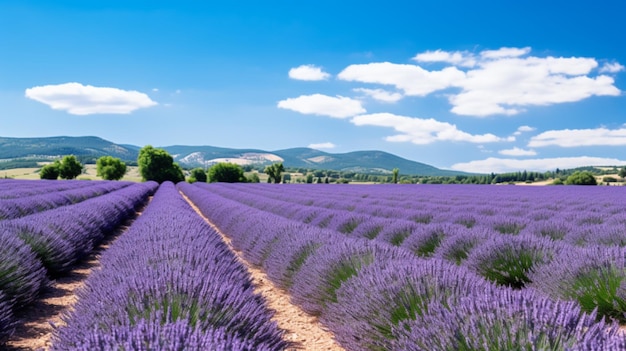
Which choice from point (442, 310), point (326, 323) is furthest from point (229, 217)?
point (442, 310)

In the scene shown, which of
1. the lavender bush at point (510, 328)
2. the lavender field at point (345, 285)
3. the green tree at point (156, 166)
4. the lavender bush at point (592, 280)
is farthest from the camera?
the green tree at point (156, 166)

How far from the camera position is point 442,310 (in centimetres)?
219

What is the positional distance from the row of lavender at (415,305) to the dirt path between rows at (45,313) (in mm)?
1661

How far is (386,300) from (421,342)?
0.71m

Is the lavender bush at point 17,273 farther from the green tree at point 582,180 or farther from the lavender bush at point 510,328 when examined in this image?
the green tree at point 582,180

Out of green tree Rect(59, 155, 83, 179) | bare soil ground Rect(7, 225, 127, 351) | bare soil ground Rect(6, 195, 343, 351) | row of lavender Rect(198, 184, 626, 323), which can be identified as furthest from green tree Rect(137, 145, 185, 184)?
bare soil ground Rect(6, 195, 343, 351)

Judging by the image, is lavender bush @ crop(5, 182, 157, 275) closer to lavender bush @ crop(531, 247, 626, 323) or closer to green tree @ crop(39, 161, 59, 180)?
lavender bush @ crop(531, 247, 626, 323)

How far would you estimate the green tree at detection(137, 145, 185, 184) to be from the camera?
213 feet

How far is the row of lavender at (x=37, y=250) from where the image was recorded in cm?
391

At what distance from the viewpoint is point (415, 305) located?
107 inches

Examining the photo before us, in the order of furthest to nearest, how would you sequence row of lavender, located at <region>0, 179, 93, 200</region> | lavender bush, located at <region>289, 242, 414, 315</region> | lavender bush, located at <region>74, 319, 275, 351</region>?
1. row of lavender, located at <region>0, 179, 93, 200</region>
2. lavender bush, located at <region>289, 242, 414, 315</region>
3. lavender bush, located at <region>74, 319, 275, 351</region>

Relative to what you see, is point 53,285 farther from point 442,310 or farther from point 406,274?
point 442,310

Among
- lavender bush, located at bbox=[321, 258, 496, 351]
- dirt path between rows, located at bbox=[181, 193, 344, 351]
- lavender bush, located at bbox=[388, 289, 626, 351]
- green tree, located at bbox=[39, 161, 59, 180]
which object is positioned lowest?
green tree, located at bbox=[39, 161, 59, 180]

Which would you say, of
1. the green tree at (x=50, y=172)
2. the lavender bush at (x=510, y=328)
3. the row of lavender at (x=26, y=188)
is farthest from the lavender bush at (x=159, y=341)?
the green tree at (x=50, y=172)
